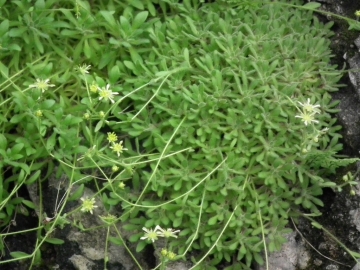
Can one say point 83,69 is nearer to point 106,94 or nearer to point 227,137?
point 106,94

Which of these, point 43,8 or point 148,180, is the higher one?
point 43,8

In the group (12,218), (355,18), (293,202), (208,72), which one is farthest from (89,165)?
(355,18)

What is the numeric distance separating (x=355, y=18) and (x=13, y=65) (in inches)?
72.9

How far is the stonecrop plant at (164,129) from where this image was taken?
273 cm

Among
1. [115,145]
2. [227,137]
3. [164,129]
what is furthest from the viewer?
[164,129]

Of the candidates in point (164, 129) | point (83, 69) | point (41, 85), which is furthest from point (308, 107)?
point (41, 85)

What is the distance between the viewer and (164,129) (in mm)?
2867

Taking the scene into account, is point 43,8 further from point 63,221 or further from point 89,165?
point 63,221

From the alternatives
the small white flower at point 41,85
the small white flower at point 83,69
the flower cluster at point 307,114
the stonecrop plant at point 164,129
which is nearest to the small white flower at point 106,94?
the stonecrop plant at point 164,129

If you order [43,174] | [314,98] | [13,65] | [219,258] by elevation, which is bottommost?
[219,258]

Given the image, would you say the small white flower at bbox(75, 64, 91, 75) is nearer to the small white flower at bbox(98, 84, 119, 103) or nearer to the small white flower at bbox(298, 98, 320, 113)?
the small white flower at bbox(98, 84, 119, 103)

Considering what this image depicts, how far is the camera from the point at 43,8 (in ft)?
9.28

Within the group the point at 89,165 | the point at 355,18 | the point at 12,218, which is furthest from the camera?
the point at 355,18


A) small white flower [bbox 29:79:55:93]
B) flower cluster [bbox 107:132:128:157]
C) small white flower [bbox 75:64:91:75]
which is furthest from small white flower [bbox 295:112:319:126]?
small white flower [bbox 29:79:55:93]
